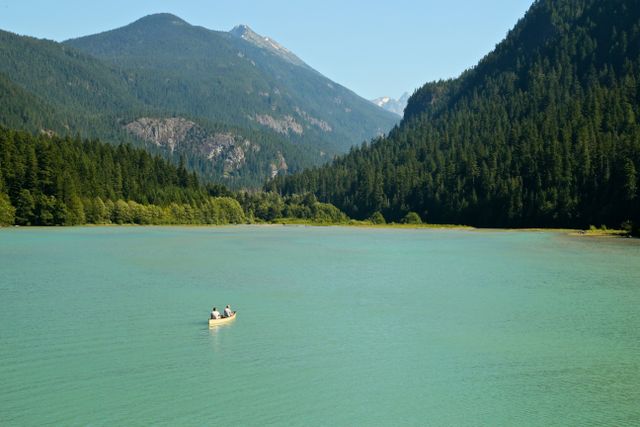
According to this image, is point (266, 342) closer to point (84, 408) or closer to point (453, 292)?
point (84, 408)

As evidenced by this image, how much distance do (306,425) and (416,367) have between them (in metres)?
12.3

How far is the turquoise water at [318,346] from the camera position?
34.3 meters

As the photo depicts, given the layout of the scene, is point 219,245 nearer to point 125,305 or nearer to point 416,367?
point 125,305

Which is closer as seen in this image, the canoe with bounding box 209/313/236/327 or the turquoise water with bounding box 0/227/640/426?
the turquoise water with bounding box 0/227/640/426

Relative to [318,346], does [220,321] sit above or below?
above

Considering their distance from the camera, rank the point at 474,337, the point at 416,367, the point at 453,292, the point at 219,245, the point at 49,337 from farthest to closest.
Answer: the point at 219,245 → the point at 453,292 → the point at 474,337 → the point at 49,337 → the point at 416,367

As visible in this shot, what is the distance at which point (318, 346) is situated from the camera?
47406mm

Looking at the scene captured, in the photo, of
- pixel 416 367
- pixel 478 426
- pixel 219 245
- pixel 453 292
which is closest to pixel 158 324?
pixel 416 367

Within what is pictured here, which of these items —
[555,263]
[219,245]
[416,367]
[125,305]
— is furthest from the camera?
[219,245]

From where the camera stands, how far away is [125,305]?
61.7 m

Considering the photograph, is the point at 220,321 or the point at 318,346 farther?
the point at 220,321

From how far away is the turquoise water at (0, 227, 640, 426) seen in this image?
3434cm

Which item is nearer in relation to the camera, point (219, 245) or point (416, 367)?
point (416, 367)

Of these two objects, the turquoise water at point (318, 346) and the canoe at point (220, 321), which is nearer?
the turquoise water at point (318, 346)
